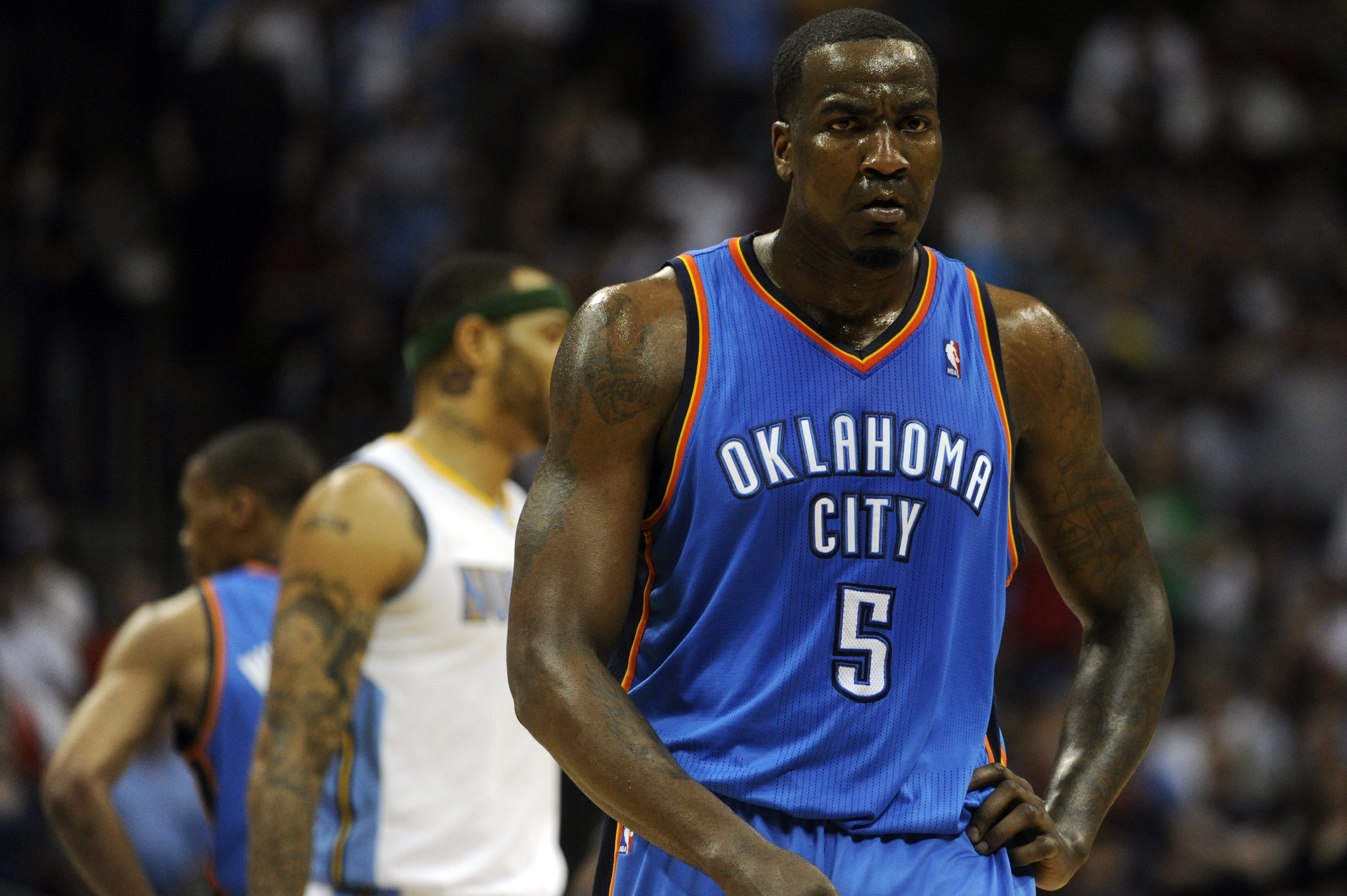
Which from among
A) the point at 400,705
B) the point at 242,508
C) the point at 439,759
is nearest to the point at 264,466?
the point at 242,508

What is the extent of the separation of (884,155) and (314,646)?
2.05m

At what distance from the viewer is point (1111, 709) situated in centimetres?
304

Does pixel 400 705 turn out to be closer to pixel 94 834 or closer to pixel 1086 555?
pixel 94 834

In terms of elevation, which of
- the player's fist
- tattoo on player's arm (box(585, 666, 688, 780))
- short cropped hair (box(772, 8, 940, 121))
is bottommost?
the player's fist

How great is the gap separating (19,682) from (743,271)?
7.38 meters

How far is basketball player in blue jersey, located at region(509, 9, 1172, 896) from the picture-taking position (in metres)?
2.71

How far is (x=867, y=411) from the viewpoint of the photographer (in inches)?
112

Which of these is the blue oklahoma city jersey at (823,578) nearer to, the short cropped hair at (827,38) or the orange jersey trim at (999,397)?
the orange jersey trim at (999,397)

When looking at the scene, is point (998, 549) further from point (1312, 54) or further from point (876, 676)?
point (1312, 54)

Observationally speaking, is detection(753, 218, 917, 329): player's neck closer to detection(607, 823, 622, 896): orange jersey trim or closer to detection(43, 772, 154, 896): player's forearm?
detection(607, 823, 622, 896): orange jersey trim

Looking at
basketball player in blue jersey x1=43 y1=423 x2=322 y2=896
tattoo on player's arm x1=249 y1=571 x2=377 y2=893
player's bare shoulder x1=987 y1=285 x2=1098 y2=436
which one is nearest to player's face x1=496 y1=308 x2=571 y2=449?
tattoo on player's arm x1=249 y1=571 x2=377 y2=893

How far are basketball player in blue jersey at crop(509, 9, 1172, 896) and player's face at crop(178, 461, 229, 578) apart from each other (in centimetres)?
275

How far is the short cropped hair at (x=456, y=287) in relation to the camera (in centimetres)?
475

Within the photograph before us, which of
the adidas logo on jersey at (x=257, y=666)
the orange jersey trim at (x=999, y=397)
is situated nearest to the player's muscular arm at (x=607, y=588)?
the orange jersey trim at (x=999, y=397)
